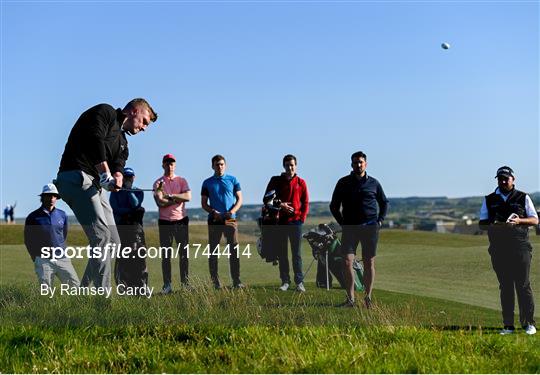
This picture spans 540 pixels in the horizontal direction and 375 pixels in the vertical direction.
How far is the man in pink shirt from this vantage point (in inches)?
477

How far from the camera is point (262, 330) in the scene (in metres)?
9.26

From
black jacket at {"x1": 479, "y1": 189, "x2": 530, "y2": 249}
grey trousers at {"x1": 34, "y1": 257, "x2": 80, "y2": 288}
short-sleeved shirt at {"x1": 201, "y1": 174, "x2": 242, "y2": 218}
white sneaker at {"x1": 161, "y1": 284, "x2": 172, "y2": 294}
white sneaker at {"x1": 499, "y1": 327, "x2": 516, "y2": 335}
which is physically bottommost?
white sneaker at {"x1": 499, "y1": 327, "x2": 516, "y2": 335}

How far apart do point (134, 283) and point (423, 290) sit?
4045 mm

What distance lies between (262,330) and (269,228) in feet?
11.9

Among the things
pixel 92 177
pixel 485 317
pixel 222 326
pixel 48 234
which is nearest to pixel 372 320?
pixel 222 326

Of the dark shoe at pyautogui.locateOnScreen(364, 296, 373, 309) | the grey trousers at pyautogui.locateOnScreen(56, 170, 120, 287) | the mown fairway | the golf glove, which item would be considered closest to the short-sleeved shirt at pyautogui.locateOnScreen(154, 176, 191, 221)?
the mown fairway

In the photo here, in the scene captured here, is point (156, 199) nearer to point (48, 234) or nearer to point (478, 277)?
point (48, 234)

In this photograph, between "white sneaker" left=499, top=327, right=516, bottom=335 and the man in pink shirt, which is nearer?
"white sneaker" left=499, top=327, right=516, bottom=335

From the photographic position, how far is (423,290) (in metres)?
12.7

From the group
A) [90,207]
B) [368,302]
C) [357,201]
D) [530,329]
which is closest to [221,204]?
[357,201]

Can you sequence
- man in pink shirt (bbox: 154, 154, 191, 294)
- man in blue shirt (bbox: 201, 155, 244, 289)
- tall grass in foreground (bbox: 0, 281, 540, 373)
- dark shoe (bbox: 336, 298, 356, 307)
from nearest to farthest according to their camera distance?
tall grass in foreground (bbox: 0, 281, 540, 373), dark shoe (bbox: 336, 298, 356, 307), man in pink shirt (bbox: 154, 154, 191, 294), man in blue shirt (bbox: 201, 155, 244, 289)

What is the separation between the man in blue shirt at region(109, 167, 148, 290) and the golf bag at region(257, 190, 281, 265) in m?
1.80

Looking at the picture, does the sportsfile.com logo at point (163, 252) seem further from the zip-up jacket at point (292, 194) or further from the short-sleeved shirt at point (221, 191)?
the zip-up jacket at point (292, 194)

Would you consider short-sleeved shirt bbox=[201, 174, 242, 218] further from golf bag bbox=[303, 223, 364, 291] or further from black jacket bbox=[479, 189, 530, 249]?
black jacket bbox=[479, 189, 530, 249]
